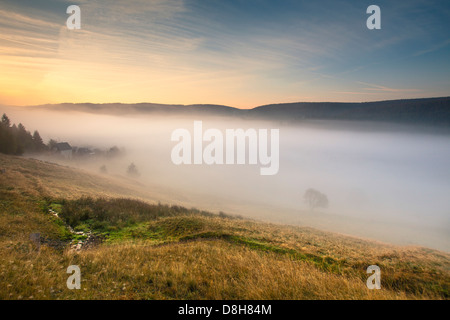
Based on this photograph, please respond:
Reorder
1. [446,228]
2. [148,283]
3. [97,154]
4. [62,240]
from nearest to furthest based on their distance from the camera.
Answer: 1. [148,283]
2. [62,240]
3. [446,228]
4. [97,154]

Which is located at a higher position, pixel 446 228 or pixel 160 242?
pixel 160 242

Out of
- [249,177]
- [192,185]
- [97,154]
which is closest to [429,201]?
[249,177]

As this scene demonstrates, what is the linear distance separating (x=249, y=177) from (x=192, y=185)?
142ft

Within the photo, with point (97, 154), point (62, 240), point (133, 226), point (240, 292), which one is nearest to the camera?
point (240, 292)

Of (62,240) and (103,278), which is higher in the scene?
(103,278)

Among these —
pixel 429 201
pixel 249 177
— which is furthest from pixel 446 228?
pixel 249 177

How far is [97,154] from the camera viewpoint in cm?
12031

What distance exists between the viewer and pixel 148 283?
649cm
